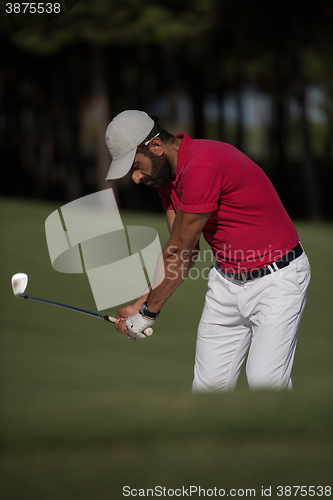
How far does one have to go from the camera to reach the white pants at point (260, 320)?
3455mm

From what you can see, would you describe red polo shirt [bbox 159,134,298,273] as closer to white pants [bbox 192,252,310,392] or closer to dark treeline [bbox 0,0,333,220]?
white pants [bbox 192,252,310,392]

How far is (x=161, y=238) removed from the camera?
1074cm

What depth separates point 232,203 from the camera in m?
3.37

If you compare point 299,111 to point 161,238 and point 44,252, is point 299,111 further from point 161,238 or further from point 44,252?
point 44,252

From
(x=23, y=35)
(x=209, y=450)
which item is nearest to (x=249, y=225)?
(x=209, y=450)

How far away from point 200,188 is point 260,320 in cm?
92

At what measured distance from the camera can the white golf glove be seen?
3.64 meters

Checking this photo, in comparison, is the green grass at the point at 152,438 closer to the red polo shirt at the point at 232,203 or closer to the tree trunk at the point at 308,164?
the red polo shirt at the point at 232,203

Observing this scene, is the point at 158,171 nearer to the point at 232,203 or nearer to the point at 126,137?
the point at 126,137

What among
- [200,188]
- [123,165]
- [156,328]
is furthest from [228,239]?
[156,328]

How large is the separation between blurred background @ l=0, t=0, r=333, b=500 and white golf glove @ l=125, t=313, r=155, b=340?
16.0 inches

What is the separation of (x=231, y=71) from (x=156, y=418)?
19821mm

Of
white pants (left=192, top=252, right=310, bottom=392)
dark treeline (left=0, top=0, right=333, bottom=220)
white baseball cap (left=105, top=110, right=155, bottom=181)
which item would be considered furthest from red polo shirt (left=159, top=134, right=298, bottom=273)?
dark treeline (left=0, top=0, right=333, bottom=220)

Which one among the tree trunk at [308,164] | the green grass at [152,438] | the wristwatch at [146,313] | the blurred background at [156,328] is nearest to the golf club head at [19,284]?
the blurred background at [156,328]
